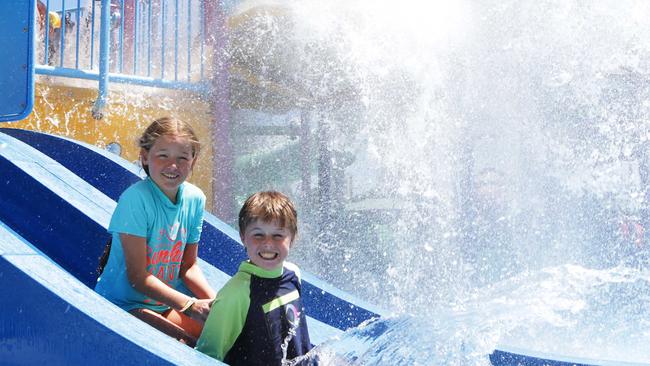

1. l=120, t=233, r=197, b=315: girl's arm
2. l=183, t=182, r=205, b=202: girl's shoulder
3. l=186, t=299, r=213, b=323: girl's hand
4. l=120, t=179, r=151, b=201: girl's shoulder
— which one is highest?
l=120, t=179, r=151, b=201: girl's shoulder

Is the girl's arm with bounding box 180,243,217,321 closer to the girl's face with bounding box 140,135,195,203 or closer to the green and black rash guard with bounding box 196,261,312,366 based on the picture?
the girl's face with bounding box 140,135,195,203

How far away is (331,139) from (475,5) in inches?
69.7

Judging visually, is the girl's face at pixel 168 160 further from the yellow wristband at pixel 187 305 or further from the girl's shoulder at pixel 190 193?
the yellow wristband at pixel 187 305

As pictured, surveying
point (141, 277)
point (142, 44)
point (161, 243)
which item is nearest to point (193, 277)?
point (161, 243)

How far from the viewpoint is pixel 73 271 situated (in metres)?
2.29

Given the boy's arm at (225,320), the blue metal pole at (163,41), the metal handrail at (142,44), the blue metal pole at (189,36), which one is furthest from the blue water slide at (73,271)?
the blue metal pole at (189,36)

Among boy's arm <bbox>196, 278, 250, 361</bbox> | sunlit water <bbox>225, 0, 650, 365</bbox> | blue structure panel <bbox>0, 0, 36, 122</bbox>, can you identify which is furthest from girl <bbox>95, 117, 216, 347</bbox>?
sunlit water <bbox>225, 0, 650, 365</bbox>

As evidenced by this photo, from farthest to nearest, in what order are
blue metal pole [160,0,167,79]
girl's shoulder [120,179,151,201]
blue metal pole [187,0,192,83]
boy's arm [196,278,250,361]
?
blue metal pole [187,0,192,83] → blue metal pole [160,0,167,79] → girl's shoulder [120,179,151,201] → boy's arm [196,278,250,361]

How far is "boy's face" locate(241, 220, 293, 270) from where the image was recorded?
1.67m

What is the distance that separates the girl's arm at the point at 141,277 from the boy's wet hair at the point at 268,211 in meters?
0.30

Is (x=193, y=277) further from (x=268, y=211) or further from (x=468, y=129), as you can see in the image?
(x=468, y=129)

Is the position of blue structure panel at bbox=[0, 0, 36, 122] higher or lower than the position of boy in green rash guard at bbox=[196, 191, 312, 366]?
higher

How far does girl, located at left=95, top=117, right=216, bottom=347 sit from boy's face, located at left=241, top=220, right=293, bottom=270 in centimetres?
26

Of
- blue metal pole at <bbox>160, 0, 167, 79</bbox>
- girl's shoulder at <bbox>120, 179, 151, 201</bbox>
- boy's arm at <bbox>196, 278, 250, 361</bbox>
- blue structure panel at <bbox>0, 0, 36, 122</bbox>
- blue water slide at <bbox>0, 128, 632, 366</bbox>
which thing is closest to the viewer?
blue water slide at <bbox>0, 128, 632, 366</bbox>
